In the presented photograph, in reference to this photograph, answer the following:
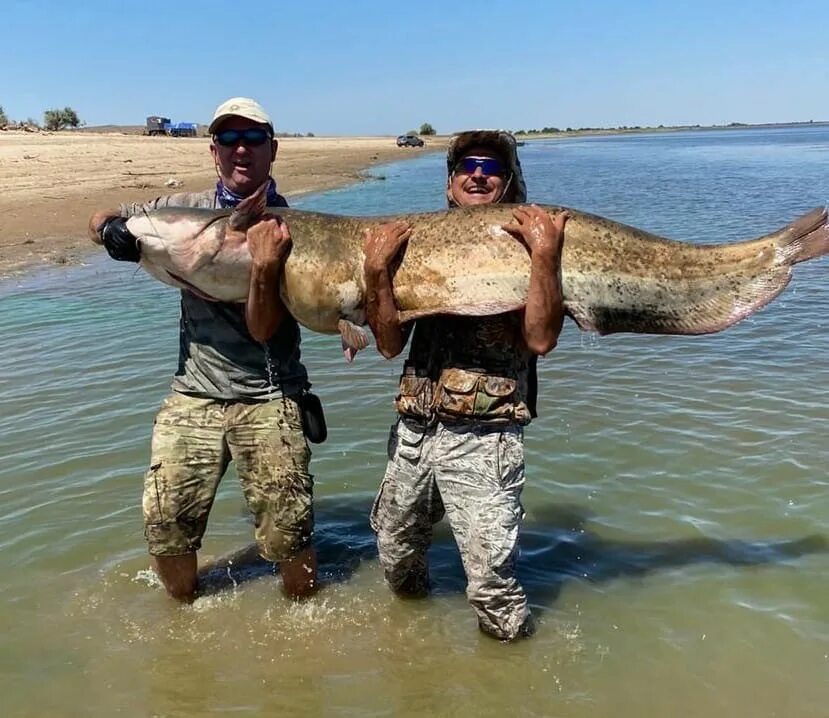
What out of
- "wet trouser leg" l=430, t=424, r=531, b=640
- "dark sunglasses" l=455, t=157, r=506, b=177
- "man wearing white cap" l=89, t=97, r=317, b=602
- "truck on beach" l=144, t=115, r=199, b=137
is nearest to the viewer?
"wet trouser leg" l=430, t=424, r=531, b=640

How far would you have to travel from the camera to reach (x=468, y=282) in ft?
11.8

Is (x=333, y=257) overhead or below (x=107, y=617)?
overhead

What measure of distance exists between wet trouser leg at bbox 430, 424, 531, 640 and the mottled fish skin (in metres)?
0.61

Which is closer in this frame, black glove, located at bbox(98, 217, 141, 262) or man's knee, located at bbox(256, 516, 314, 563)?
black glove, located at bbox(98, 217, 141, 262)

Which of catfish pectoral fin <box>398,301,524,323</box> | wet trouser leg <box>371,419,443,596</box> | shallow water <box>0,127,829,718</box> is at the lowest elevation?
shallow water <box>0,127,829,718</box>

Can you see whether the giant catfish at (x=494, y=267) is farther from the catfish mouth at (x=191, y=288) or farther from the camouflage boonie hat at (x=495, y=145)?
the camouflage boonie hat at (x=495, y=145)

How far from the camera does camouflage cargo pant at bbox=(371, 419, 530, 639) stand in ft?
12.0

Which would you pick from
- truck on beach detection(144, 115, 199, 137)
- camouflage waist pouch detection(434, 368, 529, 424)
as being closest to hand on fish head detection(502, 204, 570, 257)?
camouflage waist pouch detection(434, 368, 529, 424)

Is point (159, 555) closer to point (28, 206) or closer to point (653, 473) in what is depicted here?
point (653, 473)

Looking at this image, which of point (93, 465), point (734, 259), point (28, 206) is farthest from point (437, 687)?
point (28, 206)

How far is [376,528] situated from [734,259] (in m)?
2.16

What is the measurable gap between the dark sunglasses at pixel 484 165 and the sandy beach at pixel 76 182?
37.5ft

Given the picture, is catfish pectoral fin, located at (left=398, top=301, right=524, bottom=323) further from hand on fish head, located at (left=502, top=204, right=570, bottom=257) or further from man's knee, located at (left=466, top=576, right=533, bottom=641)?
man's knee, located at (left=466, top=576, right=533, bottom=641)

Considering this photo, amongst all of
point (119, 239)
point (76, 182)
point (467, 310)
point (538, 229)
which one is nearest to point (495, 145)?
point (538, 229)
